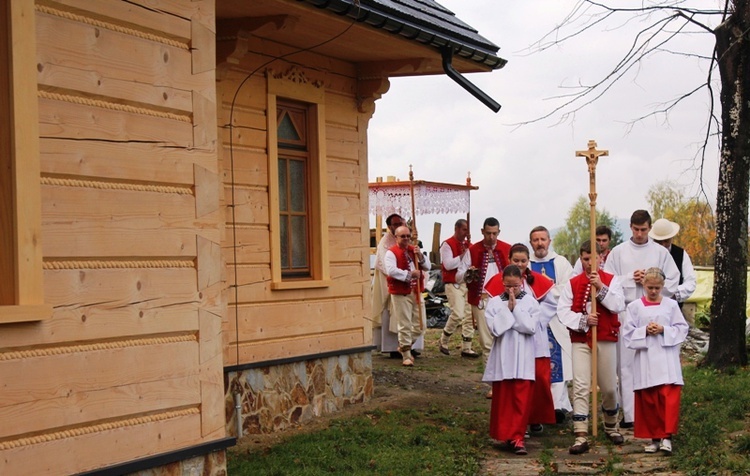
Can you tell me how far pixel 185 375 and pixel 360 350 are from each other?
5.04 m

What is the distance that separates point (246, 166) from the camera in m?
10.1

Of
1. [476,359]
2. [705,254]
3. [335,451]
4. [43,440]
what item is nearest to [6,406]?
[43,440]

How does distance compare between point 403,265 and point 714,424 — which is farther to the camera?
point 403,265

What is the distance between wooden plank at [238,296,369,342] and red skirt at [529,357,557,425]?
7.67 feet

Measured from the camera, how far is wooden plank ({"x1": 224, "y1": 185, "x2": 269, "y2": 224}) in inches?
390

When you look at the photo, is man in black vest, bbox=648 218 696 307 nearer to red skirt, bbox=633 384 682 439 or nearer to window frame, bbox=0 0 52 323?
red skirt, bbox=633 384 682 439

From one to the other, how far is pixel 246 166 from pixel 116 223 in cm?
390

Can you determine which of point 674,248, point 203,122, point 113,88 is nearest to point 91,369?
point 113,88

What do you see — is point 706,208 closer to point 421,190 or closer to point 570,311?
point 570,311

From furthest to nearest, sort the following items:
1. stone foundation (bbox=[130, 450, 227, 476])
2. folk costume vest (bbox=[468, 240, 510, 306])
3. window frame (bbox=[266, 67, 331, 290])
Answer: folk costume vest (bbox=[468, 240, 510, 306])
window frame (bbox=[266, 67, 331, 290])
stone foundation (bbox=[130, 450, 227, 476])

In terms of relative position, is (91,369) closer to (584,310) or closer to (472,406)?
(584,310)

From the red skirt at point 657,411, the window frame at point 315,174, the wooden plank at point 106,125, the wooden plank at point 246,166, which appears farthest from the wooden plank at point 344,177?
the wooden plank at point 106,125

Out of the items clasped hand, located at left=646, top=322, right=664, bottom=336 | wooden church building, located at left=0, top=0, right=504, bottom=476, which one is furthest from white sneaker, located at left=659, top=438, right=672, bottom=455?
wooden church building, located at left=0, top=0, right=504, bottom=476

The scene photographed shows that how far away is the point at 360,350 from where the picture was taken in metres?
11.7
